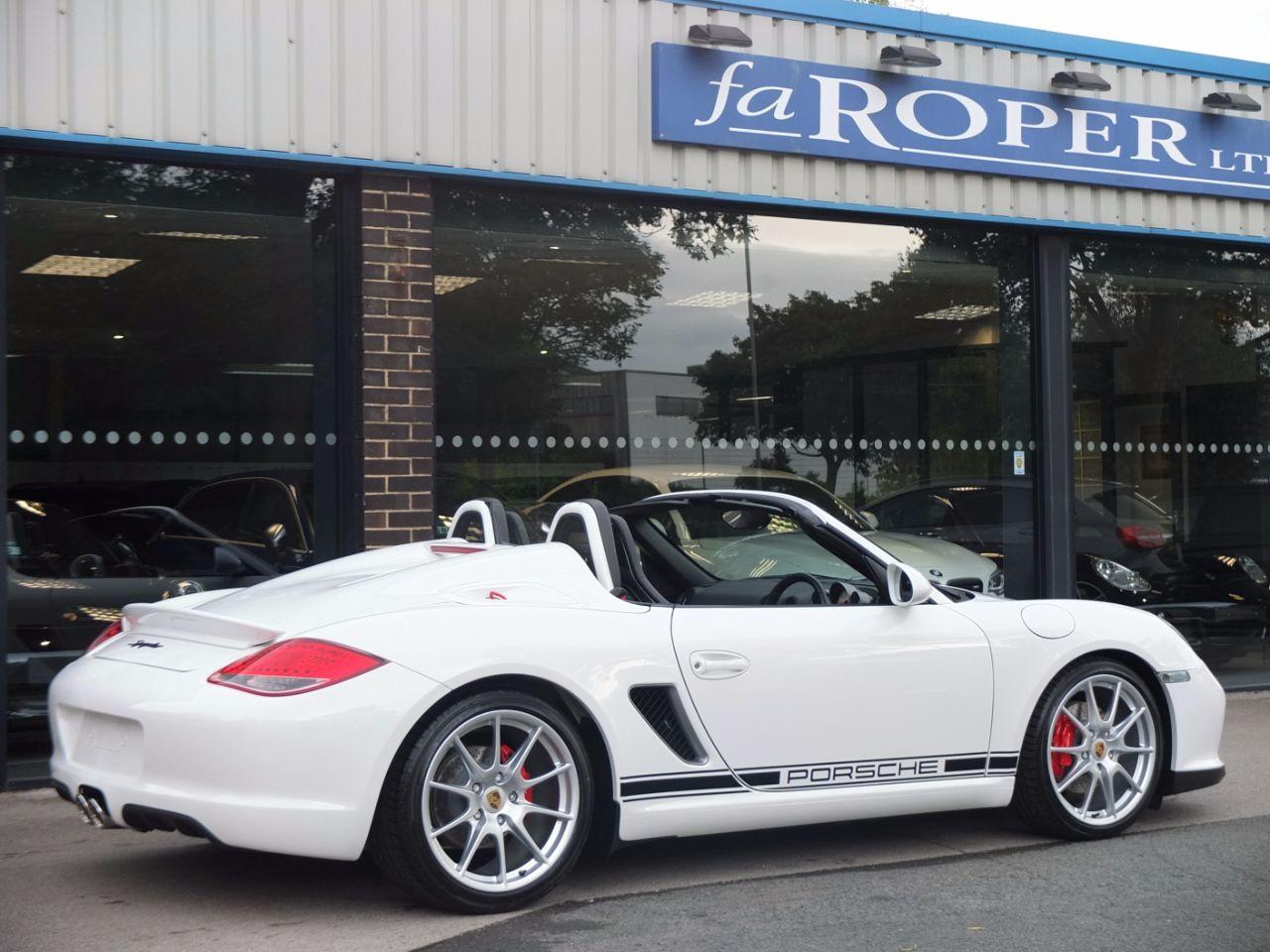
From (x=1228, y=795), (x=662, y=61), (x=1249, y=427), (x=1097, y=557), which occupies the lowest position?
(x=1228, y=795)

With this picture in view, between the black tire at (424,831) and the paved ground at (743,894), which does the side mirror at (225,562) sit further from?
the black tire at (424,831)

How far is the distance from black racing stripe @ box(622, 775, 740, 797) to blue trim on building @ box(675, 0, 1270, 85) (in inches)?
204

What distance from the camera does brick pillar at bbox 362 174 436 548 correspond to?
7.75m

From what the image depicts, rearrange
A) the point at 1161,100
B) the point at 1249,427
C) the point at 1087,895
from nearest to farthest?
the point at 1087,895, the point at 1161,100, the point at 1249,427

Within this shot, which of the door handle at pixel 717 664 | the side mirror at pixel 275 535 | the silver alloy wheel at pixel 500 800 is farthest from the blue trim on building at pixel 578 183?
the silver alloy wheel at pixel 500 800

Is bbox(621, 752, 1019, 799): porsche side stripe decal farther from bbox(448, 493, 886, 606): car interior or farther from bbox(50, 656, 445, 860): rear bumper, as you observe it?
bbox(50, 656, 445, 860): rear bumper

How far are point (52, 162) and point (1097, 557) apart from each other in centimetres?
694

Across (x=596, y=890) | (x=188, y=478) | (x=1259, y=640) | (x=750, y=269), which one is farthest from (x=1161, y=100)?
(x=596, y=890)

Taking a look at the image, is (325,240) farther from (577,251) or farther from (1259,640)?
(1259,640)

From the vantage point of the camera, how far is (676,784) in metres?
4.75

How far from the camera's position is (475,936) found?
4.21m

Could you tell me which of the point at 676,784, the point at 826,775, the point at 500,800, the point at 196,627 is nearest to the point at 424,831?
the point at 500,800

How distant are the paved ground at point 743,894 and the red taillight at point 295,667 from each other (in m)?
0.71

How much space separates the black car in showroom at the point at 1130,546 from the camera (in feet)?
31.7
